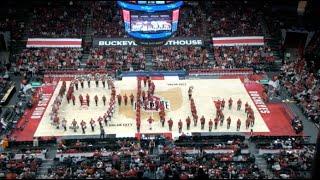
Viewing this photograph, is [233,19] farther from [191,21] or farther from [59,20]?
[59,20]

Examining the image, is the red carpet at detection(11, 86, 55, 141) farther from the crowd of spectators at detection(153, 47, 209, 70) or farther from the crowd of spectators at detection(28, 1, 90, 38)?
the crowd of spectators at detection(153, 47, 209, 70)

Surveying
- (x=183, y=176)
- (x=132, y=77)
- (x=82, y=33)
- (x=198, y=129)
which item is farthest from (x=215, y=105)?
(x=82, y=33)

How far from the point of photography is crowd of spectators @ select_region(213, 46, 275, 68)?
119 ft

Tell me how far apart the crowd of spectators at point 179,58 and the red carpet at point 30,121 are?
8.74 meters

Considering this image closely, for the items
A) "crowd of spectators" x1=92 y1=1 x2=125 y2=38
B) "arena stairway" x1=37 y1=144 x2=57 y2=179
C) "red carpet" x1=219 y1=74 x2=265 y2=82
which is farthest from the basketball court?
"crowd of spectators" x1=92 y1=1 x2=125 y2=38

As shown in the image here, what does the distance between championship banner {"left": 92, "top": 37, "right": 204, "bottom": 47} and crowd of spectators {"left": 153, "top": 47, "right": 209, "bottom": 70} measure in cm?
79

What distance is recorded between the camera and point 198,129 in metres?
26.7

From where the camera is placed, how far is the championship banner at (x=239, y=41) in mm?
38375

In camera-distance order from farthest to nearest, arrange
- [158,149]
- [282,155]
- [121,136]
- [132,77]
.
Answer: [132,77], [121,136], [158,149], [282,155]

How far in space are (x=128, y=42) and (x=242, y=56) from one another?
8.97m

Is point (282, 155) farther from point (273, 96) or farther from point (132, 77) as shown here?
point (132, 77)

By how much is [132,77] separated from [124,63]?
6.43 ft

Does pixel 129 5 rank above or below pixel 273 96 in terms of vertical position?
A: above

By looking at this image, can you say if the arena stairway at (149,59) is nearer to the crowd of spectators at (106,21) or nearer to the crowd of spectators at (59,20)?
the crowd of spectators at (106,21)
